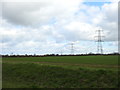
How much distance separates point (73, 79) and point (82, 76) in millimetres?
1084

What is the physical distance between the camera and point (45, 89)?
22281 millimetres

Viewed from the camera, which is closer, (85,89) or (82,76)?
(85,89)

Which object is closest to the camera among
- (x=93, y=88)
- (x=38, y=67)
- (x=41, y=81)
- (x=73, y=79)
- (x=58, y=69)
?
(x=93, y=88)

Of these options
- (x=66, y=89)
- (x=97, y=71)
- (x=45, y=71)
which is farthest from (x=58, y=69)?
(x=66, y=89)

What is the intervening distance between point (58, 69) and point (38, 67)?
4.73m

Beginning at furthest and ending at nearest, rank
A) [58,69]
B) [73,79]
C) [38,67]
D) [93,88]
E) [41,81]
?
[38,67] → [58,69] → [41,81] → [73,79] → [93,88]

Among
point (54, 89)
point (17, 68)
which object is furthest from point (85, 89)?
point (17, 68)

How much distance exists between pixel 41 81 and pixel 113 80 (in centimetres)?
875

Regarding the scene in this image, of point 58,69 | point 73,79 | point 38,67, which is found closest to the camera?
point 73,79

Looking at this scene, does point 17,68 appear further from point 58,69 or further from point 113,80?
point 113,80

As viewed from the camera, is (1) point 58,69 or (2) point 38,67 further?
(2) point 38,67

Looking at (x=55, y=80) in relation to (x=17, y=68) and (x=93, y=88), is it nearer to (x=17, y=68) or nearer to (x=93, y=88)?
(x=93, y=88)

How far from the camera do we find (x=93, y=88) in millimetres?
21922

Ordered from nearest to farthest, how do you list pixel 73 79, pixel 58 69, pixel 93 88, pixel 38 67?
pixel 93 88 → pixel 73 79 → pixel 58 69 → pixel 38 67
